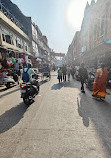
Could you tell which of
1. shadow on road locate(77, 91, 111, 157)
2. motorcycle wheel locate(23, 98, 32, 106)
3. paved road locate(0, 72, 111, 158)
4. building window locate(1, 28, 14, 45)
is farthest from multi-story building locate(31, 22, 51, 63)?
shadow on road locate(77, 91, 111, 157)

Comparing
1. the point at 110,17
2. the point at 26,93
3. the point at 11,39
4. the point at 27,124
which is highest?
the point at 110,17

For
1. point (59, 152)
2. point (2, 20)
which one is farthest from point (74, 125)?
point (2, 20)

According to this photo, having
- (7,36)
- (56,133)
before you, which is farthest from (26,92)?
(7,36)

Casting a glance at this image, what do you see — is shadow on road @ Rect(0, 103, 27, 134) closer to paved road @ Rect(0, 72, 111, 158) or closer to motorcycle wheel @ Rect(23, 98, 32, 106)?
paved road @ Rect(0, 72, 111, 158)

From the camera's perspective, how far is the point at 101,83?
4344mm

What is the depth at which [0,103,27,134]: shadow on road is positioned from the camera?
252cm

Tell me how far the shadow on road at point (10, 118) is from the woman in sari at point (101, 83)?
385 cm

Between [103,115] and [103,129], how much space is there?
30.9 inches

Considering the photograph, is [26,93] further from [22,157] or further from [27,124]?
[22,157]

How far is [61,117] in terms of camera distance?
2.92 meters

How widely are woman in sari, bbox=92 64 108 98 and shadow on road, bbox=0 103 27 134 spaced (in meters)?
3.85

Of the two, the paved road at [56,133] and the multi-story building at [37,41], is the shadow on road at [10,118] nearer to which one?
the paved road at [56,133]

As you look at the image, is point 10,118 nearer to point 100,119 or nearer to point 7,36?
point 100,119

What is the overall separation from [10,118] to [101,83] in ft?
14.8
